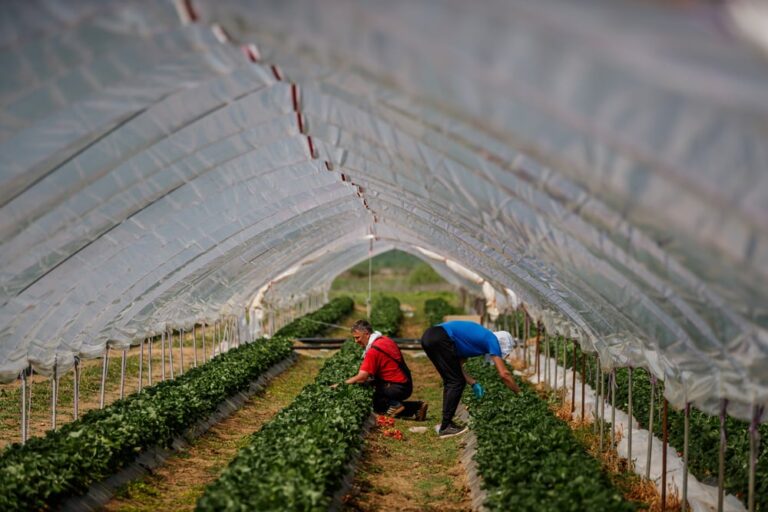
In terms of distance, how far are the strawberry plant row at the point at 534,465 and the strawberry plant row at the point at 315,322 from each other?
16.9 metres

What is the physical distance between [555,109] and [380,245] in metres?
25.9

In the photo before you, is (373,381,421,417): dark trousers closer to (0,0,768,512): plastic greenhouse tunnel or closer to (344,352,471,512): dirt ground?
(344,352,471,512): dirt ground

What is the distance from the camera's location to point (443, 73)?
16.6 feet

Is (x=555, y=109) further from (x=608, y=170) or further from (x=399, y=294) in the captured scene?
(x=399, y=294)

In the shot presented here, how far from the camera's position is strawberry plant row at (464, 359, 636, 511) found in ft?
22.7

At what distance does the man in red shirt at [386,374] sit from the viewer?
44.3 feet

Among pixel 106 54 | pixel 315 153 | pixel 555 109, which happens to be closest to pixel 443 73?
pixel 555 109

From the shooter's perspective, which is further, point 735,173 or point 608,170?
point 608,170

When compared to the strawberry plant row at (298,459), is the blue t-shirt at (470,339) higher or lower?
higher

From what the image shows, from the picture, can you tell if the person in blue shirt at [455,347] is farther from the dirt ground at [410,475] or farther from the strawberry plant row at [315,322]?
the strawberry plant row at [315,322]

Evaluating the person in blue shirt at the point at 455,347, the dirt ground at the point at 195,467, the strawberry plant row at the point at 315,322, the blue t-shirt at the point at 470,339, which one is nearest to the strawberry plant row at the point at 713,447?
the person in blue shirt at the point at 455,347

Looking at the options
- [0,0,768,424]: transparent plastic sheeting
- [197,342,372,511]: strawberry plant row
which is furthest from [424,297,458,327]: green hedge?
[0,0,768,424]: transparent plastic sheeting

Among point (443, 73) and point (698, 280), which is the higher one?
point (443, 73)

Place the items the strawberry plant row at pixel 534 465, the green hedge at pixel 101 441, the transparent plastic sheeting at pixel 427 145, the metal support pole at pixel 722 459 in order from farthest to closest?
the green hedge at pixel 101 441, the metal support pole at pixel 722 459, the strawberry plant row at pixel 534 465, the transparent plastic sheeting at pixel 427 145
